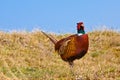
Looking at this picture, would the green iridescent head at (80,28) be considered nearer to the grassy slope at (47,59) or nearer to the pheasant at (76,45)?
the pheasant at (76,45)

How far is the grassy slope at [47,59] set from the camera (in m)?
11.2

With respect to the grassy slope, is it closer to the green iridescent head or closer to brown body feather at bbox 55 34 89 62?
brown body feather at bbox 55 34 89 62

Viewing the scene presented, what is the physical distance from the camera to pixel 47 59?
1460 cm

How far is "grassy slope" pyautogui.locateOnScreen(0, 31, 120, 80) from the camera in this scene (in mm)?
11219

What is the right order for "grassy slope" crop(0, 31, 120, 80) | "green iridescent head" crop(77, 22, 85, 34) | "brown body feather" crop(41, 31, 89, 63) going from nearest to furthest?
"brown body feather" crop(41, 31, 89, 63)
"green iridescent head" crop(77, 22, 85, 34)
"grassy slope" crop(0, 31, 120, 80)

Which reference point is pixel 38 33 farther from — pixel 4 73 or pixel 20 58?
pixel 4 73

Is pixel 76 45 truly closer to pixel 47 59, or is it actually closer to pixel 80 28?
pixel 80 28

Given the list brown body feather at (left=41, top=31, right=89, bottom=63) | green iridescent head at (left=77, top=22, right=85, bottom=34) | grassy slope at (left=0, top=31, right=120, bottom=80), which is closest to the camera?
brown body feather at (left=41, top=31, right=89, bottom=63)

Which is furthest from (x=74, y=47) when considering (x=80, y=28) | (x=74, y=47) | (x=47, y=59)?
(x=47, y=59)

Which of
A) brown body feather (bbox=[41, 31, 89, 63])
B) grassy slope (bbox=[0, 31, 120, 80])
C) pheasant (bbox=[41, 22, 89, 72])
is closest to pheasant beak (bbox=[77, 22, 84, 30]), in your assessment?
pheasant (bbox=[41, 22, 89, 72])

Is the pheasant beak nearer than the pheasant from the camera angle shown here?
No

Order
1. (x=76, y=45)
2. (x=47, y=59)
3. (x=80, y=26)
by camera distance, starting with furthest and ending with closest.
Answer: (x=47, y=59) → (x=80, y=26) → (x=76, y=45)

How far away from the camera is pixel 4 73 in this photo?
1053 cm

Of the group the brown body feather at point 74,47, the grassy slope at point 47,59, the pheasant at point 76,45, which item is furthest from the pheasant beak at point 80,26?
the grassy slope at point 47,59
